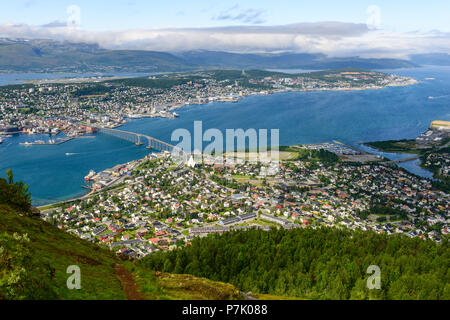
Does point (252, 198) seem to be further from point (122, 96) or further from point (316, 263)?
point (122, 96)

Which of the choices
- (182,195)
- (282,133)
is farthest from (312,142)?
(182,195)

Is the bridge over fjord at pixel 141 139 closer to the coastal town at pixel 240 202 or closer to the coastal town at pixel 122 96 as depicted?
the coastal town at pixel 122 96

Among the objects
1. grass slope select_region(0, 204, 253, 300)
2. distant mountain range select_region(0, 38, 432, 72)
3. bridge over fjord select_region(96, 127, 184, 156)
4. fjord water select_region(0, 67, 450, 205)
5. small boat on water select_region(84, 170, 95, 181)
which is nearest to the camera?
grass slope select_region(0, 204, 253, 300)

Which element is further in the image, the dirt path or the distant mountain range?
the distant mountain range

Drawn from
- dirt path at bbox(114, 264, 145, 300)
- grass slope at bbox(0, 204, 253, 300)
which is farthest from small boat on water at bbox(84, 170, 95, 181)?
dirt path at bbox(114, 264, 145, 300)

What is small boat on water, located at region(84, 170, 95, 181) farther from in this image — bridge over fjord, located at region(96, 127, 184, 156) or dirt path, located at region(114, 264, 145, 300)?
dirt path, located at region(114, 264, 145, 300)

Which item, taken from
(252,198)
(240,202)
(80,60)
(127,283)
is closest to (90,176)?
(240,202)
